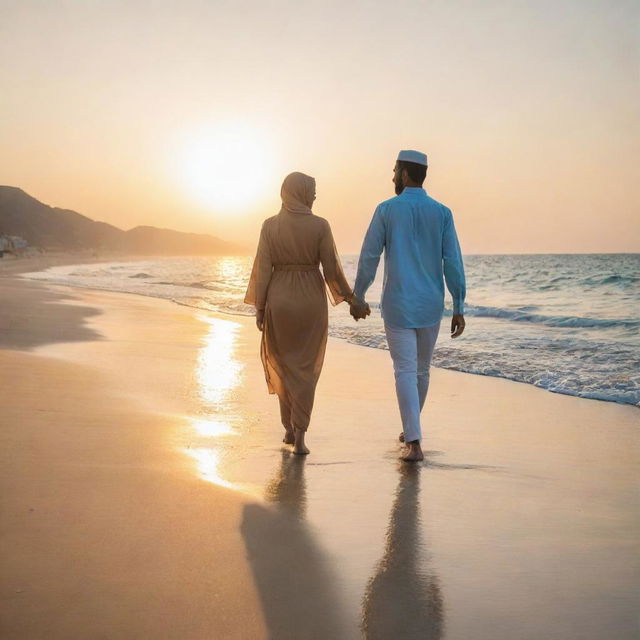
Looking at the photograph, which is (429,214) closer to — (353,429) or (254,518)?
(353,429)

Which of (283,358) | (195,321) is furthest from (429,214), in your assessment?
(195,321)

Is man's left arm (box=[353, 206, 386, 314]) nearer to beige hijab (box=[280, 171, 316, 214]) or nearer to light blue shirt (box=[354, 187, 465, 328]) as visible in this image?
light blue shirt (box=[354, 187, 465, 328])

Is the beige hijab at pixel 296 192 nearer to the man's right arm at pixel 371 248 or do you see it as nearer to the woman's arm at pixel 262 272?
the woman's arm at pixel 262 272

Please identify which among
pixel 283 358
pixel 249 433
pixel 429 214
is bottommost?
pixel 249 433

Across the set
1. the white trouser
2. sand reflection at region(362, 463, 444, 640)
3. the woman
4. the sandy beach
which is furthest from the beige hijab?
sand reflection at region(362, 463, 444, 640)

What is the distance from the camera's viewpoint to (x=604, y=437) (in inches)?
221

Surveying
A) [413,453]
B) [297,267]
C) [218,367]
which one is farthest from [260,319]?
[218,367]

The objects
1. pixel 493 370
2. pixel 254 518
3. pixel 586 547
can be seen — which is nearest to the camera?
pixel 586 547

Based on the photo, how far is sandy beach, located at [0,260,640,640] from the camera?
254cm

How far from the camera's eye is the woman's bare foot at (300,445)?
4785mm

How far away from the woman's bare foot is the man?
2.29 feet

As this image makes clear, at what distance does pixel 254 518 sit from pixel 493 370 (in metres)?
5.89

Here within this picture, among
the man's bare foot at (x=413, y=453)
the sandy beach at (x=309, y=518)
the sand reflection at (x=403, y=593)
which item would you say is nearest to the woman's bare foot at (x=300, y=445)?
the sandy beach at (x=309, y=518)

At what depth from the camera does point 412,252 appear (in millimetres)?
5082
